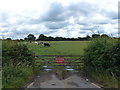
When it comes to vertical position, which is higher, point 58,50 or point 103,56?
point 103,56

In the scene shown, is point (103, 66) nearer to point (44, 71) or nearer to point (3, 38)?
point (44, 71)

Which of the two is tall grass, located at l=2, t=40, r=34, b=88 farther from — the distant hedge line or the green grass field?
the distant hedge line

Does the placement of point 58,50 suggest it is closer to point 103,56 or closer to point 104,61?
point 103,56

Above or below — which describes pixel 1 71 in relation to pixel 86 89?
above

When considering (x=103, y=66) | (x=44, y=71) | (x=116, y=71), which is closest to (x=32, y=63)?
(x=44, y=71)

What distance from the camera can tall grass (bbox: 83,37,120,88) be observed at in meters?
7.75

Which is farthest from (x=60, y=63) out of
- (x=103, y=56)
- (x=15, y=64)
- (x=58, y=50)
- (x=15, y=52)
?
(x=58, y=50)

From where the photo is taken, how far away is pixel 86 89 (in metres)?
7.02

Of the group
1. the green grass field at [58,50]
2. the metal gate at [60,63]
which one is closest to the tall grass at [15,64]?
the metal gate at [60,63]

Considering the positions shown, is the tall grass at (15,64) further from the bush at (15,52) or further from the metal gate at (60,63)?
the metal gate at (60,63)

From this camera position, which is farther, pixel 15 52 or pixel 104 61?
pixel 15 52

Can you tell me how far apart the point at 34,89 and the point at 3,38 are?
202 inches

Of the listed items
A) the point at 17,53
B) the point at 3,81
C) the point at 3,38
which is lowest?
the point at 3,81

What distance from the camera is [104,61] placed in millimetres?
8578
